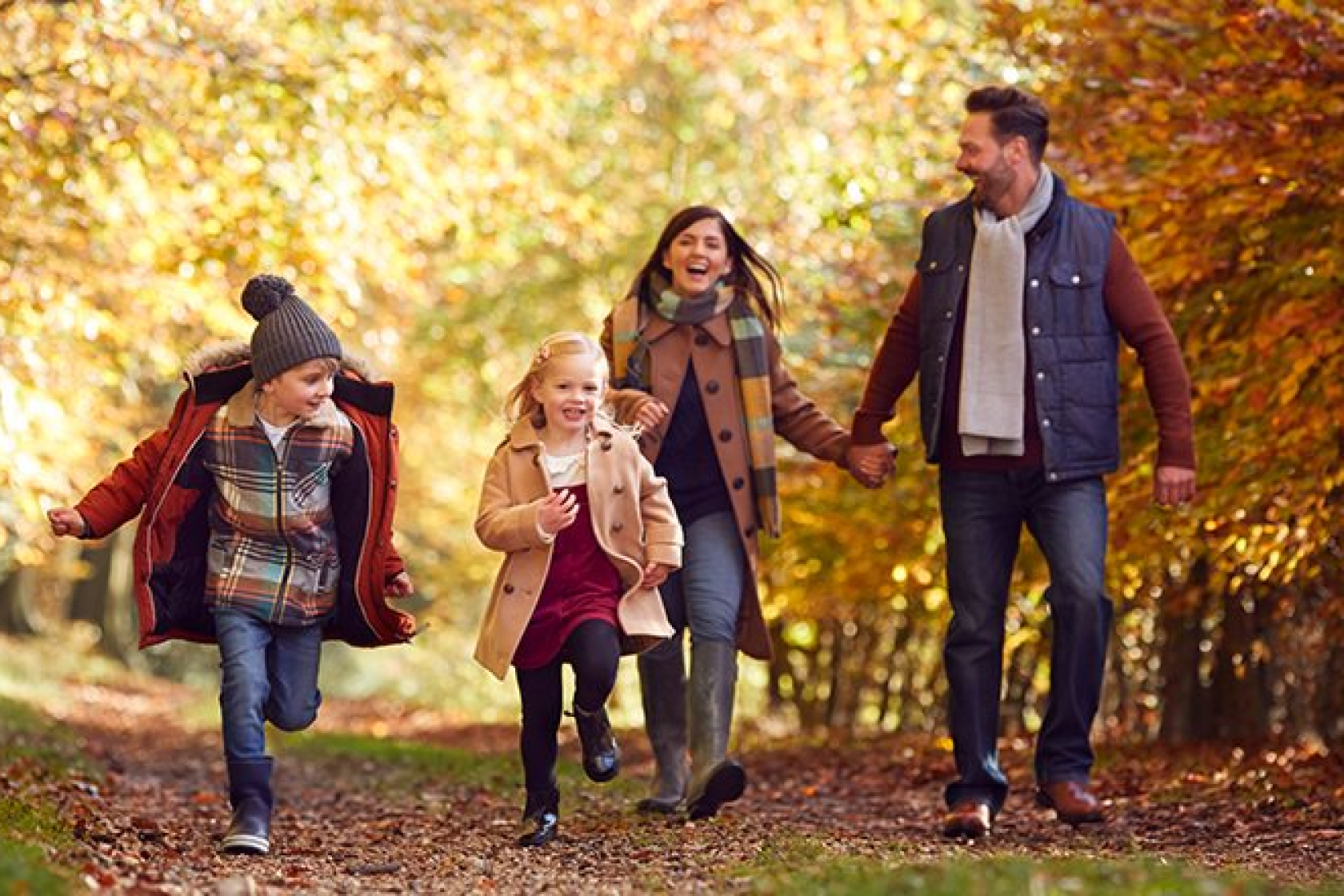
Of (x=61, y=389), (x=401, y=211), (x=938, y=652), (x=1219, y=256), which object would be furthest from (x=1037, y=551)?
(x=61, y=389)

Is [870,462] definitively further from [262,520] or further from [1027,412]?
[262,520]

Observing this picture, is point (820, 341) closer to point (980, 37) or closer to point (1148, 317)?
point (980, 37)

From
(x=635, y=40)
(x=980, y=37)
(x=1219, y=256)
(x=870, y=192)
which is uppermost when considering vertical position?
(x=635, y=40)

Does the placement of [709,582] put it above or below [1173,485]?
below

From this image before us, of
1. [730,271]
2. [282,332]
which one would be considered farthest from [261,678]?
[730,271]

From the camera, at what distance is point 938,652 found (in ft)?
47.9

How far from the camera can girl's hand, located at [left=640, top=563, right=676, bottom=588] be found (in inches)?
265

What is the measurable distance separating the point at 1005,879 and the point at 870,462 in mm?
3005

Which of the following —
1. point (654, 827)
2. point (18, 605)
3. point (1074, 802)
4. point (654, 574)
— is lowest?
point (654, 827)

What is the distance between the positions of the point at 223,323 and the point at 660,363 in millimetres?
6294

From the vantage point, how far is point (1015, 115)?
23.5 feet

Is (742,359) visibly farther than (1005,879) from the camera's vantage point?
Yes

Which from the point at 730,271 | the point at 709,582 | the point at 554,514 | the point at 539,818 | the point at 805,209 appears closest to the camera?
the point at 554,514

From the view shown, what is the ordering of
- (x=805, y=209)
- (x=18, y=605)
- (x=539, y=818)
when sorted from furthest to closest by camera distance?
1. (x=18, y=605)
2. (x=805, y=209)
3. (x=539, y=818)
